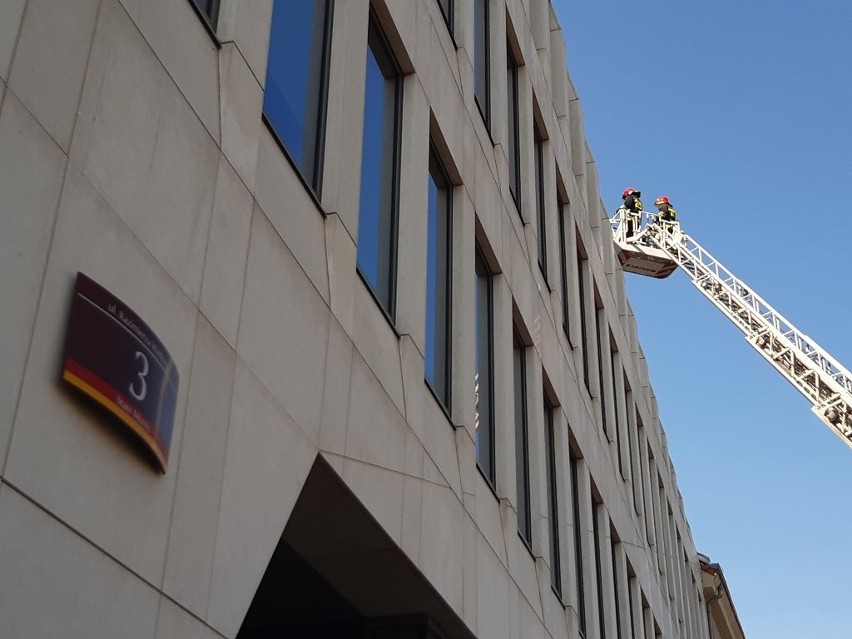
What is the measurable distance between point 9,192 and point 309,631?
8.58 meters

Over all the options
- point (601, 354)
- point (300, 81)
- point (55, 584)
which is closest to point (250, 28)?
point (300, 81)

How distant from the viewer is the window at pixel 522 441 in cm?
1803

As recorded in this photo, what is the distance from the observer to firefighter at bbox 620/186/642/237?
5572cm

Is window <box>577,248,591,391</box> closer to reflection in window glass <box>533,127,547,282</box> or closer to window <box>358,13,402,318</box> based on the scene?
reflection in window glass <box>533,127,547,282</box>

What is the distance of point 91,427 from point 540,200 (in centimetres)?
1704

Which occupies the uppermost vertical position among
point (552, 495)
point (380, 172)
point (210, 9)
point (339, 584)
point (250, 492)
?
point (380, 172)

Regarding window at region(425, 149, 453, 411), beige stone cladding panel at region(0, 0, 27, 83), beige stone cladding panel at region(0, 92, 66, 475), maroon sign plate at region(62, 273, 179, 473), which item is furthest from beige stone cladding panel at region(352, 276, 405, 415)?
beige stone cladding panel at region(0, 0, 27, 83)

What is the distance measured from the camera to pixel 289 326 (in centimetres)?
958

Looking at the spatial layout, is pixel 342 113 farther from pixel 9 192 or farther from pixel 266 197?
pixel 9 192

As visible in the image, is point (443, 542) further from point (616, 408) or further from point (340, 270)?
point (616, 408)

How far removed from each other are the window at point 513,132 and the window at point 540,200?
1634mm

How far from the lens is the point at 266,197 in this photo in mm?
9500

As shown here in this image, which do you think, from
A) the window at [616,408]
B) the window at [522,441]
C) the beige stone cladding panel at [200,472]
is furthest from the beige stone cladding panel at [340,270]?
the window at [616,408]

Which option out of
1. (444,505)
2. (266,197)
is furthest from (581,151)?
(266,197)
